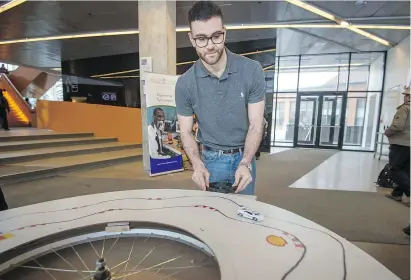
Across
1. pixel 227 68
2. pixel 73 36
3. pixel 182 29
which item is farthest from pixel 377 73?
pixel 73 36

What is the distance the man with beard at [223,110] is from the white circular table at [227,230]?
21 centimetres

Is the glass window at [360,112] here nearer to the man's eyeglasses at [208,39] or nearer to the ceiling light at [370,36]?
the ceiling light at [370,36]

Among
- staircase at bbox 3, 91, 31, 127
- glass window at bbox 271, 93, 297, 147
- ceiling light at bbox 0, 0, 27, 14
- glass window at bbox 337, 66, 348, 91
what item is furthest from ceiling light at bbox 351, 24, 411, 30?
staircase at bbox 3, 91, 31, 127

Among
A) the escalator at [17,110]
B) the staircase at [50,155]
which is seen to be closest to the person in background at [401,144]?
the staircase at [50,155]

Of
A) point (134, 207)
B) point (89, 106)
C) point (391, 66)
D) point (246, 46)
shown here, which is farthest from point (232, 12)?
point (391, 66)

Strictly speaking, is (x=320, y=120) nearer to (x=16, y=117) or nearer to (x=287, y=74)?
(x=287, y=74)

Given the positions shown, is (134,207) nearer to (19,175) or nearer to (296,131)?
(19,175)

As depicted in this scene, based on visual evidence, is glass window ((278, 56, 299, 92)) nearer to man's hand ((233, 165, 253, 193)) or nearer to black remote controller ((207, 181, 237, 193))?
black remote controller ((207, 181, 237, 193))

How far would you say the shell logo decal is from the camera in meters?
0.76

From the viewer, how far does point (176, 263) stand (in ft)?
2.82

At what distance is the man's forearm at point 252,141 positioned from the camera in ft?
4.19

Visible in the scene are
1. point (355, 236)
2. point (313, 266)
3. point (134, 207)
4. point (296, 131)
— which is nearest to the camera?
point (313, 266)

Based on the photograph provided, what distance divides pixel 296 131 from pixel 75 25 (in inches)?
361

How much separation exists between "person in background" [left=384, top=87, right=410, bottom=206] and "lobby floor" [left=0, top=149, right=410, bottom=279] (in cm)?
39
